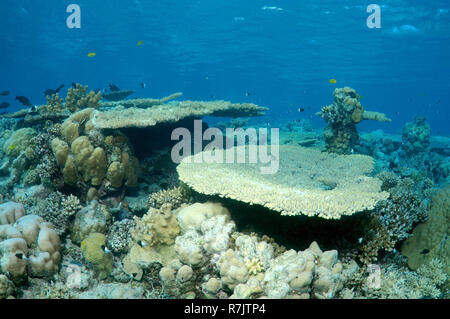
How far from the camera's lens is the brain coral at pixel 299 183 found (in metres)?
3.89

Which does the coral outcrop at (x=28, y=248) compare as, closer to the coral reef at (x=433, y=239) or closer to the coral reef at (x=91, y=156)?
the coral reef at (x=91, y=156)

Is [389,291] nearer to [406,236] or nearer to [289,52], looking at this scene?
[406,236]

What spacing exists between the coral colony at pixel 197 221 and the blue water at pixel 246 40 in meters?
10.1

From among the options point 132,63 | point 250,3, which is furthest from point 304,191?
point 132,63

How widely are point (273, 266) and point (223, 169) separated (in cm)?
235

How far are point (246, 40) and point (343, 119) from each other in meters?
32.9

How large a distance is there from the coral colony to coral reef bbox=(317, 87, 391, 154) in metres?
2.47

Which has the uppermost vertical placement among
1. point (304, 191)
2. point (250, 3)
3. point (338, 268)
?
point (250, 3)

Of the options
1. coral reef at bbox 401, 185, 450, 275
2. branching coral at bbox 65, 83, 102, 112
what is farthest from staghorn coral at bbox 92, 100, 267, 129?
coral reef at bbox 401, 185, 450, 275

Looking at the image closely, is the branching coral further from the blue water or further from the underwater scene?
the blue water

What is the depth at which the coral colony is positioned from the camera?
3801 millimetres

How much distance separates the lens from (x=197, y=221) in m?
4.36

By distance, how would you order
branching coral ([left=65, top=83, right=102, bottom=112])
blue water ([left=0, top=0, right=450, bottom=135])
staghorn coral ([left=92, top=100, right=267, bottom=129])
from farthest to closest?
blue water ([left=0, top=0, right=450, bottom=135]), branching coral ([left=65, top=83, right=102, bottom=112]), staghorn coral ([left=92, top=100, right=267, bottom=129])
